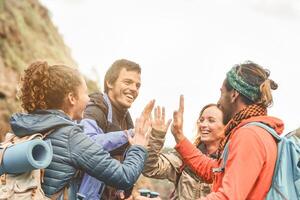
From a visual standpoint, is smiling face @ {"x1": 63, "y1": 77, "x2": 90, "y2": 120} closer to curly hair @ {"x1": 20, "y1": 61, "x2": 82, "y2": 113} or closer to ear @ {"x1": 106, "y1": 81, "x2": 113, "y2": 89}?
curly hair @ {"x1": 20, "y1": 61, "x2": 82, "y2": 113}

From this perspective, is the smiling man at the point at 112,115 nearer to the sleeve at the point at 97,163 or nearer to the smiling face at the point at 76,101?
the smiling face at the point at 76,101

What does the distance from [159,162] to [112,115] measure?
0.62m

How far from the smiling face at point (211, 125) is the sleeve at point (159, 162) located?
1.44ft

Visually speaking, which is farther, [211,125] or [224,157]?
[211,125]

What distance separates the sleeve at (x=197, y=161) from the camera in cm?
471

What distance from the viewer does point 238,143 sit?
143 inches

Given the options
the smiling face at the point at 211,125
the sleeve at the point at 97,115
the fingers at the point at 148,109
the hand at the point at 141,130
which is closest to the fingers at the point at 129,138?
the hand at the point at 141,130

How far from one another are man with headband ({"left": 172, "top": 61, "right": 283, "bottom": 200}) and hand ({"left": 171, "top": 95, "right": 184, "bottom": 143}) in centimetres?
78

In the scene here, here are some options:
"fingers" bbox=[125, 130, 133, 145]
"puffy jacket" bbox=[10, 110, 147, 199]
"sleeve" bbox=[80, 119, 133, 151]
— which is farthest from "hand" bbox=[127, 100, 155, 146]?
"puffy jacket" bbox=[10, 110, 147, 199]

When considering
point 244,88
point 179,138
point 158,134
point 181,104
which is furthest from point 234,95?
point 158,134

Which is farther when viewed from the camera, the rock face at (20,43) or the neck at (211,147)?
the rock face at (20,43)

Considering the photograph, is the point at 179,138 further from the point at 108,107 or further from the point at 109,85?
the point at 109,85

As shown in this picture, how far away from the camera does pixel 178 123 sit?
16.2 feet

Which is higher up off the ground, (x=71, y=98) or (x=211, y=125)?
(x=71, y=98)
